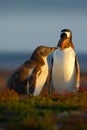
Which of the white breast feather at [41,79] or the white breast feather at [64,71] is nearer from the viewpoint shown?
the white breast feather at [41,79]

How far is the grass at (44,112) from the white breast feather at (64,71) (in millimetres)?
1411

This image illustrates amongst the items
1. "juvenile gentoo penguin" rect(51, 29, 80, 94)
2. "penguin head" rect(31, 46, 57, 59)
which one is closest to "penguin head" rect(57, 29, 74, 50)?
"juvenile gentoo penguin" rect(51, 29, 80, 94)

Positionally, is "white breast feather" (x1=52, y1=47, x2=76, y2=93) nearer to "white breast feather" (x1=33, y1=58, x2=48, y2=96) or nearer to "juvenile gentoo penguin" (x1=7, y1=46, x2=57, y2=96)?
"juvenile gentoo penguin" (x1=7, y1=46, x2=57, y2=96)

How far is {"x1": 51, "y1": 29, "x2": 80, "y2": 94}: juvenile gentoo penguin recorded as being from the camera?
1772cm

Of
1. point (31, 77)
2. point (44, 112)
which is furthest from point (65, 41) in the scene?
point (44, 112)

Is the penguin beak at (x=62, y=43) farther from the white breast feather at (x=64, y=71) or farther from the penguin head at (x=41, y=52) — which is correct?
the penguin head at (x=41, y=52)

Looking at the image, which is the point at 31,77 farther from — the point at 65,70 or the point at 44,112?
the point at 44,112

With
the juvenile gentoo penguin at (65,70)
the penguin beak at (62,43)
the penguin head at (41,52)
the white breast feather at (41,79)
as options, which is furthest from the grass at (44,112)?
the penguin beak at (62,43)

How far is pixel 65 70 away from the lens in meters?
17.8

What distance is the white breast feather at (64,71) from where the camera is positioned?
58.2ft

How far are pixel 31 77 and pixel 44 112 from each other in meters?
4.25

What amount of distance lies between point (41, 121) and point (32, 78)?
6162 millimetres

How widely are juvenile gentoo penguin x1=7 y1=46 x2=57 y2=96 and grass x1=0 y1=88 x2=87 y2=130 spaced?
98 centimetres

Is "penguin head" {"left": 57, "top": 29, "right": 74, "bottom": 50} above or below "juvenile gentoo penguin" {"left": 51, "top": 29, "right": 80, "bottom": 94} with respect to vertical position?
above
